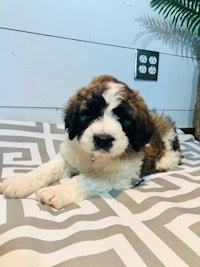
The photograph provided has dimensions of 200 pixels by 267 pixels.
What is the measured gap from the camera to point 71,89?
219 centimetres

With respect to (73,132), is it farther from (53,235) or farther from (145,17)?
(145,17)

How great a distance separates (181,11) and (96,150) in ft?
5.38

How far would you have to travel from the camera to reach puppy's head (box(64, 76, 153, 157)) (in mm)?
1107

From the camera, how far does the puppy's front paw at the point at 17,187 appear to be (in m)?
1.14

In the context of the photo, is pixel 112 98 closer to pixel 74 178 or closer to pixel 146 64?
pixel 74 178

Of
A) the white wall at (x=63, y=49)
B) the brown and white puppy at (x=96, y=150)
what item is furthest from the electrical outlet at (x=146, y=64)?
the brown and white puppy at (x=96, y=150)

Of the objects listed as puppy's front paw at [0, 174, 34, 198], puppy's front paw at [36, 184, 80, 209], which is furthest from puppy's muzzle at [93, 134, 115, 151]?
puppy's front paw at [0, 174, 34, 198]

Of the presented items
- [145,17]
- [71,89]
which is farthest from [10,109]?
[145,17]

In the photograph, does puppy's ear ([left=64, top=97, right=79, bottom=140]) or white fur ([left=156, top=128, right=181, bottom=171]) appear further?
white fur ([left=156, top=128, right=181, bottom=171])

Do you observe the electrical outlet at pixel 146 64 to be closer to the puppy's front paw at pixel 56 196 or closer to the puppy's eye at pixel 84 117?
the puppy's eye at pixel 84 117

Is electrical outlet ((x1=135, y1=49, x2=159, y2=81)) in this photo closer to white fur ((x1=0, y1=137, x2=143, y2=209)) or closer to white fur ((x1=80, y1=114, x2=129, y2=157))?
white fur ((x1=0, y1=137, x2=143, y2=209))

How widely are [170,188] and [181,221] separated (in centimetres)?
34

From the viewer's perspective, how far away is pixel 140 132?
1233 millimetres

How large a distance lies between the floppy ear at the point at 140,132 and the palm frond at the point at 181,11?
1.33 m
